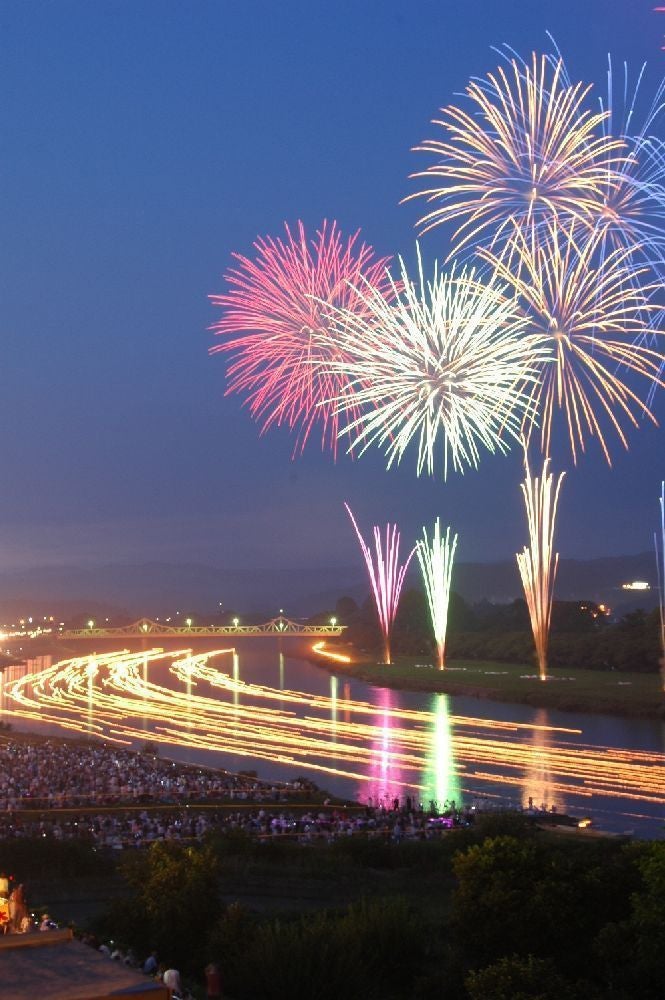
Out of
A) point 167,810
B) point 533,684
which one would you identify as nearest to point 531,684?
point 533,684

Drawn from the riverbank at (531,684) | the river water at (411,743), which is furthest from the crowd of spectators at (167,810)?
the riverbank at (531,684)

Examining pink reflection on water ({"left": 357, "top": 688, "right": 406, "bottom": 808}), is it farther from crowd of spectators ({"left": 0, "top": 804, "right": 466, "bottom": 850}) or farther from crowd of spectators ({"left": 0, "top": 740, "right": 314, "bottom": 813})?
crowd of spectators ({"left": 0, "top": 804, "right": 466, "bottom": 850})

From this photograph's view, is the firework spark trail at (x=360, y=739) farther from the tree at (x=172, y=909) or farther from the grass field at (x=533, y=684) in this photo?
the tree at (x=172, y=909)

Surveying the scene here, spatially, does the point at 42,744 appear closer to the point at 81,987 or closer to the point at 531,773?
the point at 531,773

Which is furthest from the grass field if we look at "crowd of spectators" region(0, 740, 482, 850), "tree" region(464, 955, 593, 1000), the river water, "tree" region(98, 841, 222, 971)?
"tree" region(464, 955, 593, 1000)

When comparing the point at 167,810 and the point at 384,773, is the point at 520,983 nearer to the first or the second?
the point at 167,810

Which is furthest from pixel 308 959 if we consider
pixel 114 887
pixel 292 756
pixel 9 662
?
pixel 9 662
